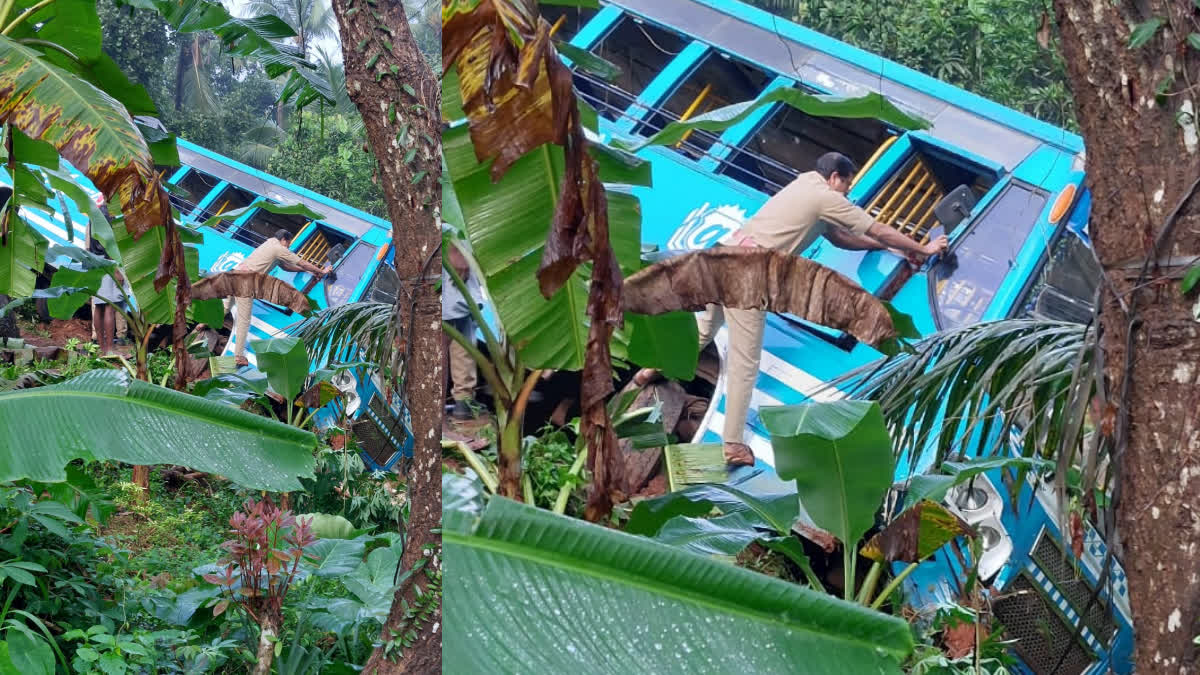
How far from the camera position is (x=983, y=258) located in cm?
164

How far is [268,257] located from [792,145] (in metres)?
2.60

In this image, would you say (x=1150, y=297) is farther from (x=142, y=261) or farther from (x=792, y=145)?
(x=142, y=261)

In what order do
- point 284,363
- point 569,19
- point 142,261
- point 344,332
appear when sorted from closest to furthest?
point 569,19 → point 284,363 → point 142,261 → point 344,332

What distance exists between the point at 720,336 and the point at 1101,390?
61 centimetres

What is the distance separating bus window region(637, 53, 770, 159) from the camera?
1817 millimetres

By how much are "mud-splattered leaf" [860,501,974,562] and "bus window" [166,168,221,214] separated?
308 cm

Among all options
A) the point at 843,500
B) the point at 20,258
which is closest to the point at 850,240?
the point at 843,500

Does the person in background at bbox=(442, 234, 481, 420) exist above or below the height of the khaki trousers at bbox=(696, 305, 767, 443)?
below

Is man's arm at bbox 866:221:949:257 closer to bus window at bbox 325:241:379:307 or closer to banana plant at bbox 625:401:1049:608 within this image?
banana plant at bbox 625:401:1049:608

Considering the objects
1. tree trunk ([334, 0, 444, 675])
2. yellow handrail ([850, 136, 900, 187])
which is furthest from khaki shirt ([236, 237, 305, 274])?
yellow handrail ([850, 136, 900, 187])

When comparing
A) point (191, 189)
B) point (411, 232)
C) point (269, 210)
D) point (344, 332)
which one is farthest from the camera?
point (191, 189)

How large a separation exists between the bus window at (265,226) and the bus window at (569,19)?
2.17 metres

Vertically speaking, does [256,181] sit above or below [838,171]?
below

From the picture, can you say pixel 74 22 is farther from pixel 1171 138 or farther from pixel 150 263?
pixel 1171 138
